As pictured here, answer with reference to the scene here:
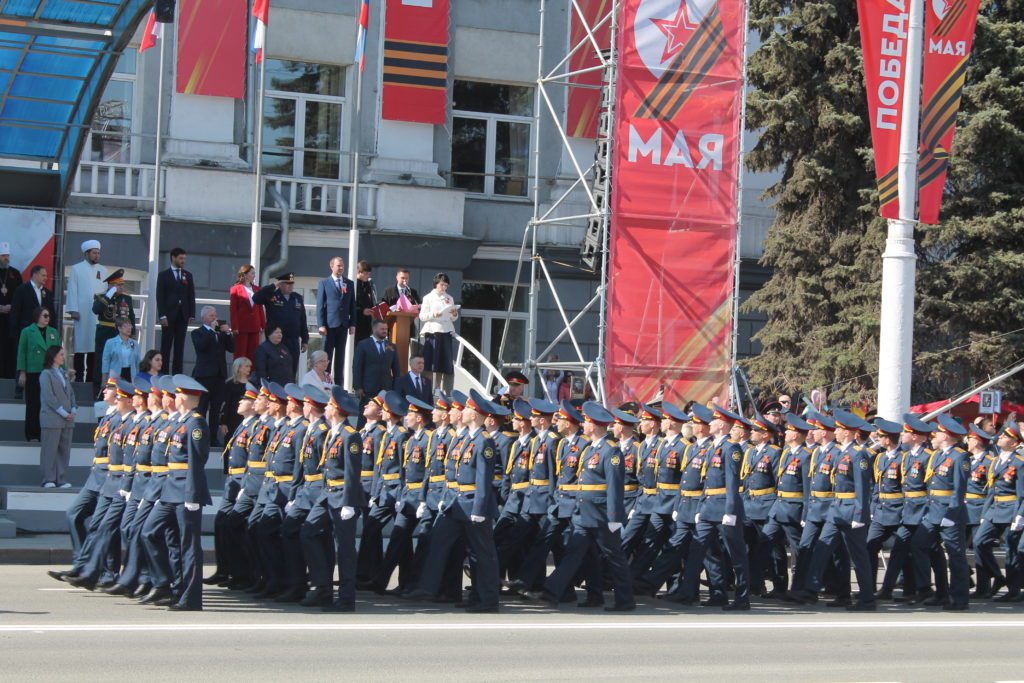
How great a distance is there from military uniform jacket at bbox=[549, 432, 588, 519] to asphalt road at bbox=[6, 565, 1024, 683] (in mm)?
937

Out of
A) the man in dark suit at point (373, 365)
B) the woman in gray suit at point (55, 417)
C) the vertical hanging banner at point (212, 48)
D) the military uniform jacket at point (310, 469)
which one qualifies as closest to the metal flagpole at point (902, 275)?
the man in dark suit at point (373, 365)

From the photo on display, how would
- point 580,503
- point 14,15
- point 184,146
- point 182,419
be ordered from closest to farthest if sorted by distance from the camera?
1. point 182,419
2. point 580,503
3. point 14,15
4. point 184,146

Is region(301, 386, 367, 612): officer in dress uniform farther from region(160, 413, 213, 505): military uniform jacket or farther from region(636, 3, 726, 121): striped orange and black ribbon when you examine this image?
region(636, 3, 726, 121): striped orange and black ribbon

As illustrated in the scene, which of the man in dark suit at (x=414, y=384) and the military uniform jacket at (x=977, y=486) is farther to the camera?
the man in dark suit at (x=414, y=384)

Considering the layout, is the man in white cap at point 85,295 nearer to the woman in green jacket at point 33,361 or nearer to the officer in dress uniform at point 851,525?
the woman in green jacket at point 33,361

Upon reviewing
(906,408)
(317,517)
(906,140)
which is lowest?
(317,517)

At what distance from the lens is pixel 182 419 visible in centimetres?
1346

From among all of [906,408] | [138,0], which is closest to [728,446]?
[906,408]

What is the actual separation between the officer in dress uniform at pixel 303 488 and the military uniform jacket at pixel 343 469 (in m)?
0.08

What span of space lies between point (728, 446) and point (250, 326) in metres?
6.35

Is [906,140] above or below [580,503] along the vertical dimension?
above

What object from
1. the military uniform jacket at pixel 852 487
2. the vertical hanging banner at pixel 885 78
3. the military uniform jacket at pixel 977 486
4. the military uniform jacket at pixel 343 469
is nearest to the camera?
the military uniform jacket at pixel 343 469

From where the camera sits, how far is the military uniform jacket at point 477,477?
1398 centimetres

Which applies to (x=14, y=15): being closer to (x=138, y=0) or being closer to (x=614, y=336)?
(x=138, y=0)
